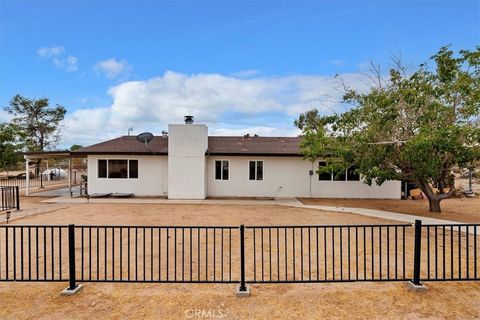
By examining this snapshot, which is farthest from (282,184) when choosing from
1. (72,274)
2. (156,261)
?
(72,274)

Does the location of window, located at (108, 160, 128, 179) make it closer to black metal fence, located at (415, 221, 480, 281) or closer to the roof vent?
the roof vent

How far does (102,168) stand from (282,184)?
11048 millimetres

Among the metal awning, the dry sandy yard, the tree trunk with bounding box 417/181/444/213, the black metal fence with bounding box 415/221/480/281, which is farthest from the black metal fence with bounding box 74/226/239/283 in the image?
the metal awning

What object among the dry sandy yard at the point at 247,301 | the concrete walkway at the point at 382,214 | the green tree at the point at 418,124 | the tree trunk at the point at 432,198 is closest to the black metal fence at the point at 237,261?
the dry sandy yard at the point at 247,301

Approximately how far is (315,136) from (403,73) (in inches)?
163

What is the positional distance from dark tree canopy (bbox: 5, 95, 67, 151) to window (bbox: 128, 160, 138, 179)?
24.5 metres

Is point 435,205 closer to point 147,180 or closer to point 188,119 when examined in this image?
point 188,119

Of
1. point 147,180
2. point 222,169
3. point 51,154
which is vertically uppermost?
point 51,154

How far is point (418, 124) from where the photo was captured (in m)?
10.4

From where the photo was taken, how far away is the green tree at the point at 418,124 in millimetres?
9673

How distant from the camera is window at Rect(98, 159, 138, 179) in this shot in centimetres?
1753

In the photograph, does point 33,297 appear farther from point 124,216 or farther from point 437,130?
point 437,130

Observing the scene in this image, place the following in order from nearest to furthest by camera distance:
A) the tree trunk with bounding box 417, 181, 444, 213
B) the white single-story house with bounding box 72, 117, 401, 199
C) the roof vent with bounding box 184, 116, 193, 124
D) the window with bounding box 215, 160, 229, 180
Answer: the tree trunk with bounding box 417, 181, 444, 213
the roof vent with bounding box 184, 116, 193, 124
the white single-story house with bounding box 72, 117, 401, 199
the window with bounding box 215, 160, 229, 180

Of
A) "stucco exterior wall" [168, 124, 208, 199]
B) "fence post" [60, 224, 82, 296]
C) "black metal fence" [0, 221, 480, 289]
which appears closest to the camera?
"fence post" [60, 224, 82, 296]
